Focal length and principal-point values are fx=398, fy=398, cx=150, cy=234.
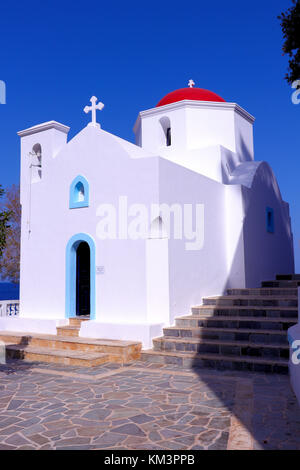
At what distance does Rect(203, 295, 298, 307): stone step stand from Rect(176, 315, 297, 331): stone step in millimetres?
630

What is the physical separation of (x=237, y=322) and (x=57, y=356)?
371cm

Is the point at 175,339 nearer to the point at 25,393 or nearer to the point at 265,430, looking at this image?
the point at 25,393

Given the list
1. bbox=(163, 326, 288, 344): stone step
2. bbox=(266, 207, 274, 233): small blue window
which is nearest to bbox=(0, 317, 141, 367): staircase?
bbox=(163, 326, 288, 344): stone step

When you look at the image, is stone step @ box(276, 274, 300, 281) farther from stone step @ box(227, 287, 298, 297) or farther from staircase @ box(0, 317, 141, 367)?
staircase @ box(0, 317, 141, 367)

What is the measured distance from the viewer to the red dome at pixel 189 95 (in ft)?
45.8

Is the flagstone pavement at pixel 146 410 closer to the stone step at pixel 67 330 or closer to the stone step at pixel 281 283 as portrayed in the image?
the stone step at pixel 67 330

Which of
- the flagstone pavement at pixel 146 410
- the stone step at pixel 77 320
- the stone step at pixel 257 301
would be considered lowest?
the flagstone pavement at pixel 146 410

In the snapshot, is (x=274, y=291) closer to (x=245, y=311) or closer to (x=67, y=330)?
(x=245, y=311)

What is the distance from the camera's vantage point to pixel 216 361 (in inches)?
280

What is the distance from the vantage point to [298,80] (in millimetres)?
6016

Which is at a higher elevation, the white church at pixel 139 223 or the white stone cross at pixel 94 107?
the white stone cross at pixel 94 107

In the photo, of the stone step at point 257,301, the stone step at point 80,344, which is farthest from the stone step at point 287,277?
the stone step at point 80,344

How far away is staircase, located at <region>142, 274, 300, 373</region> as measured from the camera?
7.01 m

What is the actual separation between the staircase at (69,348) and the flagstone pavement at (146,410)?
441 mm
